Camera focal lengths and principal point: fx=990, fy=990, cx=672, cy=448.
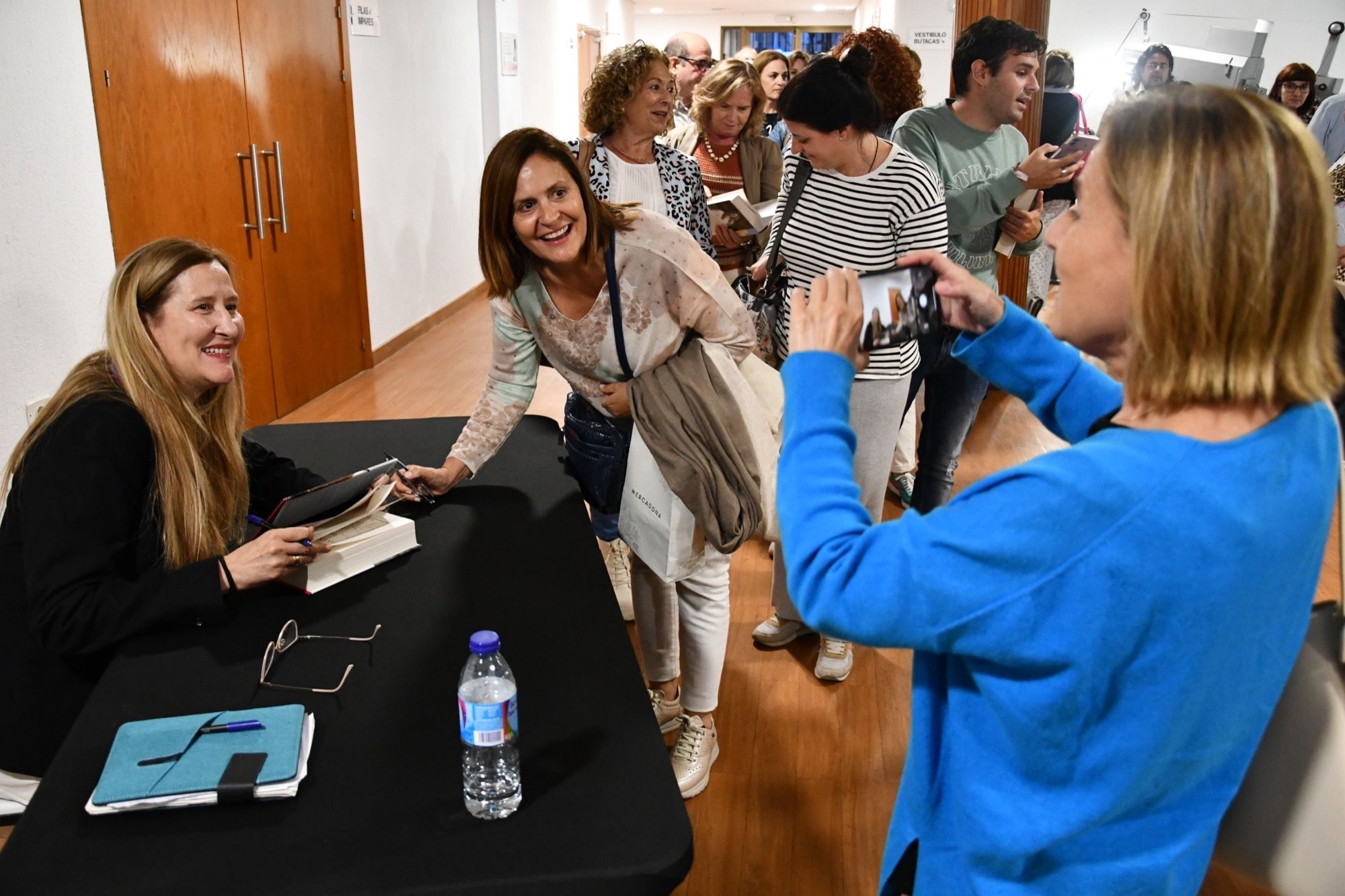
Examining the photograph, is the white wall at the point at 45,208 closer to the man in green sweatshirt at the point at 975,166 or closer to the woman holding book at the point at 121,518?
the woman holding book at the point at 121,518

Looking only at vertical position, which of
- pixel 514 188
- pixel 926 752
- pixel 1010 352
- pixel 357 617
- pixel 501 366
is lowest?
pixel 357 617

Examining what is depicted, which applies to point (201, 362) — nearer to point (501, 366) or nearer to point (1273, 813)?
point (501, 366)

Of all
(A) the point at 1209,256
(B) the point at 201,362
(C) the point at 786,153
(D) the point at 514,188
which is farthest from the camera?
(C) the point at 786,153

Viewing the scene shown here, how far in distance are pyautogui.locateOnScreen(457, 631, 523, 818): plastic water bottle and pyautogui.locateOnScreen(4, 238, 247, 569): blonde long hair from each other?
0.66 metres

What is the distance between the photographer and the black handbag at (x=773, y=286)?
2.51m

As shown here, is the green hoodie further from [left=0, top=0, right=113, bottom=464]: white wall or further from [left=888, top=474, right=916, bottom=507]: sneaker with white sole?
[left=0, top=0, right=113, bottom=464]: white wall

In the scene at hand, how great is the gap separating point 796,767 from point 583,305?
46.5 inches

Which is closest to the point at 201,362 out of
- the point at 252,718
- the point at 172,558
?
the point at 172,558

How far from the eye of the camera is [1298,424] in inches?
31.5

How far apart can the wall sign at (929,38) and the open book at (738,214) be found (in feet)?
22.4

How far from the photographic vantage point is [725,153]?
3.66 m

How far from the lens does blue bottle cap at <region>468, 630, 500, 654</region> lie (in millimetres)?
1163

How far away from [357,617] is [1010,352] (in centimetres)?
101

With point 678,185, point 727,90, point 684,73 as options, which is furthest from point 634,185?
point 684,73
